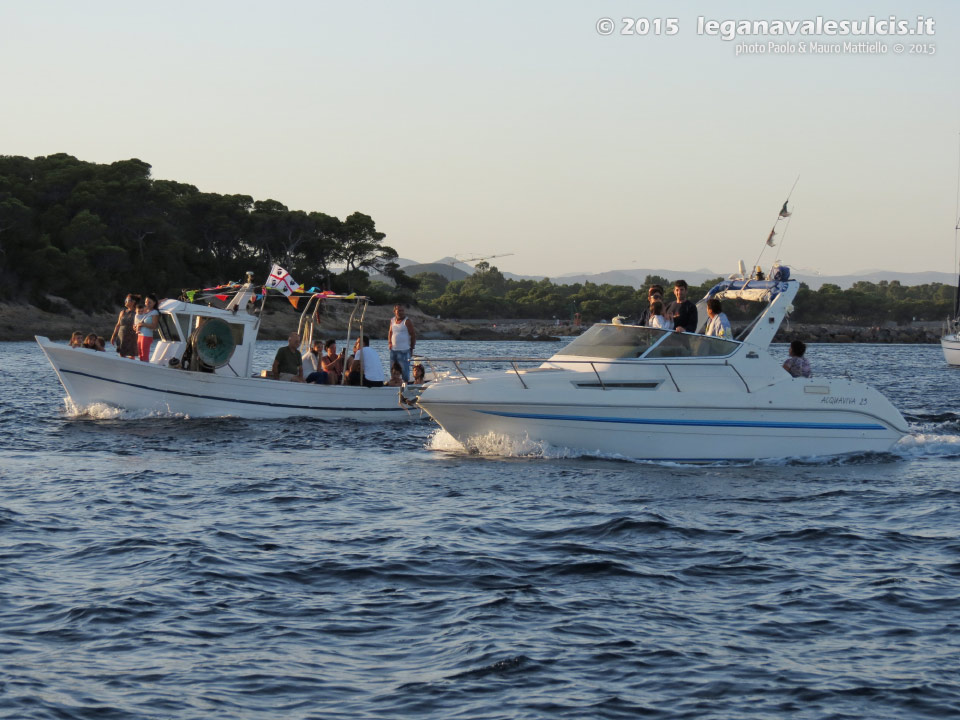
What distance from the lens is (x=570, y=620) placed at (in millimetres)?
8352

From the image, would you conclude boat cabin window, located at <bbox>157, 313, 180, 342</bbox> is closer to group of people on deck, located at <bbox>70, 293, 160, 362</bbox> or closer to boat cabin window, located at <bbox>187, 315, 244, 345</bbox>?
group of people on deck, located at <bbox>70, 293, 160, 362</bbox>

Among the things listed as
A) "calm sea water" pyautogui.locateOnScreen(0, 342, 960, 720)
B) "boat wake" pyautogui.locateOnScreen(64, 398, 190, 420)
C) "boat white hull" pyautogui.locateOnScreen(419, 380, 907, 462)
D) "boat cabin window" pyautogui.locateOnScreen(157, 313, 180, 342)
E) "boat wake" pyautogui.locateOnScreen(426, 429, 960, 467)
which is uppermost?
"boat cabin window" pyautogui.locateOnScreen(157, 313, 180, 342)

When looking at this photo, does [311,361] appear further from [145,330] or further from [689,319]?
[689,319]

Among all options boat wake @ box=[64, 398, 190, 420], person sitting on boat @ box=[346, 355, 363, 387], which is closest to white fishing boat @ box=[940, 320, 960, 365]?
person sitting on boat @ box=[346, 355, 363, 387]

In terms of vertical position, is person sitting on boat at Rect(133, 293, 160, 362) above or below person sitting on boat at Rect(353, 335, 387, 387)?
above

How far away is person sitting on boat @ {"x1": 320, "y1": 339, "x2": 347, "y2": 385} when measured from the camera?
893 inches

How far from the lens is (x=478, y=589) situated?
30.1 feet

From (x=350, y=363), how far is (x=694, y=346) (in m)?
8.87

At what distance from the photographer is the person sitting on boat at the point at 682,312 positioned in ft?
53.7

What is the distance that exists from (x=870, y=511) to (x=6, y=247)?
257 ft

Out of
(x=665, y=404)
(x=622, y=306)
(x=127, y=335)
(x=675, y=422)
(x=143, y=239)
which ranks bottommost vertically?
(x=675, y=422)

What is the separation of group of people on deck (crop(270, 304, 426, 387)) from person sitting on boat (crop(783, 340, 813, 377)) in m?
7.83

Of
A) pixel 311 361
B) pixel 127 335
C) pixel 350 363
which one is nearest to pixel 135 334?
pixel 127 335

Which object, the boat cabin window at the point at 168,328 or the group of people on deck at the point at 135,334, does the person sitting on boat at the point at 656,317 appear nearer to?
the boat cabin window at the point at 168,328
